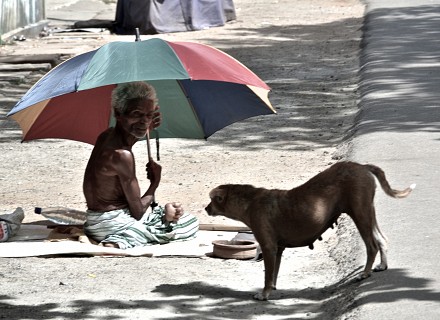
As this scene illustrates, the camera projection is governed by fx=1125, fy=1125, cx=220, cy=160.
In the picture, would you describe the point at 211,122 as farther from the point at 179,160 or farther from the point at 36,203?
the point at 179,160

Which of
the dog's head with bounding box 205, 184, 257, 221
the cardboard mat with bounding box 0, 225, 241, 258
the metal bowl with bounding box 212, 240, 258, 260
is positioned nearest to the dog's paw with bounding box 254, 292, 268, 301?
the dog's head with bounding box 205, 184, 257, 221

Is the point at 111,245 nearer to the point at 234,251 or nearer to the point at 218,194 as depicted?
the point at 234,251

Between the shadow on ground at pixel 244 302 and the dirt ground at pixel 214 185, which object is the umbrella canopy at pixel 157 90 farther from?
the shadow on ground at pixel 244 302

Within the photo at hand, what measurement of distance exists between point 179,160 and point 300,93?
3872mm

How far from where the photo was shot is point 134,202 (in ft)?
24.9

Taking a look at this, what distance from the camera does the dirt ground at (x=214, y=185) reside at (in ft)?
20.5

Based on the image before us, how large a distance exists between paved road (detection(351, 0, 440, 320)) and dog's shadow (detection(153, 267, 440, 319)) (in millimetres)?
13

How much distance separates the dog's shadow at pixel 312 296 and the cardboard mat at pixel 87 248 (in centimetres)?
82

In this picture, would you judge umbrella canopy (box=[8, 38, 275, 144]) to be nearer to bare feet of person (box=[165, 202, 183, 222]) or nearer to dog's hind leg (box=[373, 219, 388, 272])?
bare feet of person (box=[165, 202, 183, 222])

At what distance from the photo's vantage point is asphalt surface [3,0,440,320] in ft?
19.5

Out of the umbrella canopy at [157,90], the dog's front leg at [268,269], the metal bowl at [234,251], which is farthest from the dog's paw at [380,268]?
the umbrella canopy at [157,90]

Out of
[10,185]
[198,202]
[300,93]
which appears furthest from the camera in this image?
[300,93]

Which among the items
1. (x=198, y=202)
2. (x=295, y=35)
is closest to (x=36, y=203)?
(x=198, y=202)

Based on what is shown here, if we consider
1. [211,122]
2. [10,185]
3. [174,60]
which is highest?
[174,60]
